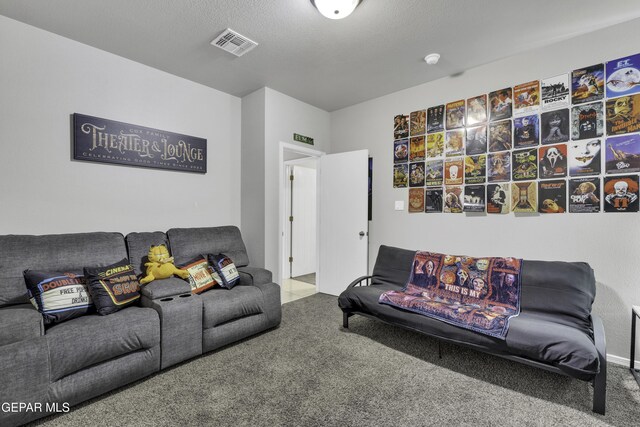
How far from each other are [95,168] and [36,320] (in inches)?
60.4

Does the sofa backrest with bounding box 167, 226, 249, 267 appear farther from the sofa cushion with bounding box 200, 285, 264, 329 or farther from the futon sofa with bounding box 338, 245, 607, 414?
the futon sofa with bounding box 338, 245, 607, 414

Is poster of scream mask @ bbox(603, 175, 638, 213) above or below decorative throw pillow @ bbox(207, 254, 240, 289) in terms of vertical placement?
above

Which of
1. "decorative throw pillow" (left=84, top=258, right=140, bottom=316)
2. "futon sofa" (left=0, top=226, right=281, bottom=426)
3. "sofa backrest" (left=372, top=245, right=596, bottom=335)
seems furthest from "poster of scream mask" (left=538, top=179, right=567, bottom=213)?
"decorative throw pillow" (left=84, top=258, right=140, bottom=316)

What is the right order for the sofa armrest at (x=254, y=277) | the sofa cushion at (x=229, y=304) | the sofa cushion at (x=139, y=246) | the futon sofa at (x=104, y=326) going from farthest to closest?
the sofa armrest at (x=254, y=277)
the sofa cushion at (x=139, y=246)
the sofa cushion at (x=229, y=304)
the futon sofa at (x=104, y=326)

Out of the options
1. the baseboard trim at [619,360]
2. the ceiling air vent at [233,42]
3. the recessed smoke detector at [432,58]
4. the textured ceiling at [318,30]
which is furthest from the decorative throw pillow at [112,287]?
the baseboard trim at [619,360]

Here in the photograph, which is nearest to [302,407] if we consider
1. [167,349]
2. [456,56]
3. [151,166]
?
[167,349]

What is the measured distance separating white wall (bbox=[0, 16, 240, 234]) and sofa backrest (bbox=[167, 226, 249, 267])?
A: 0.33m

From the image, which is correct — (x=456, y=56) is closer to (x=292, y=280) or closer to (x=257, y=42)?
(x=257, y=42)

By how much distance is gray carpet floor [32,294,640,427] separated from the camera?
167 centimetres

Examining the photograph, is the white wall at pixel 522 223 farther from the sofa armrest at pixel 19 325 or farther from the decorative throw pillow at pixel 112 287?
the sofa armrest at pixel 19 325

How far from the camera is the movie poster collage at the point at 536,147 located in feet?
7.66

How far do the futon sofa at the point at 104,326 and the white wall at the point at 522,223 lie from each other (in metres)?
1.88

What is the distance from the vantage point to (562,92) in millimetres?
2580

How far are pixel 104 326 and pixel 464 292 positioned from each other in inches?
111
